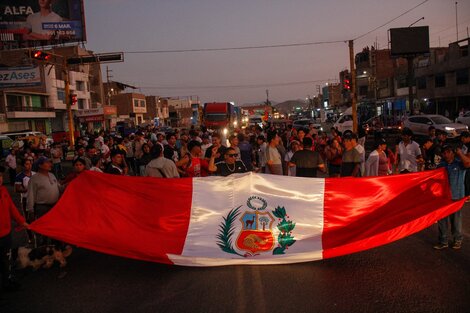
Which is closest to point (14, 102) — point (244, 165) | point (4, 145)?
point (4, 145)

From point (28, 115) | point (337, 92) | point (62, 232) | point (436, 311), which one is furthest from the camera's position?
point (337, 92)

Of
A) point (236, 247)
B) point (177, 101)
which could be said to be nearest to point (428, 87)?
point (236, 247)

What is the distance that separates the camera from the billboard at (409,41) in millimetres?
38219

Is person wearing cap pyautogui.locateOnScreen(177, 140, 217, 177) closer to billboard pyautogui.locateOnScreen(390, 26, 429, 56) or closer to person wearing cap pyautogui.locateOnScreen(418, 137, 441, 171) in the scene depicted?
person wearing cap pyautogui.locateOnScreen(418, 137, 441, 171)

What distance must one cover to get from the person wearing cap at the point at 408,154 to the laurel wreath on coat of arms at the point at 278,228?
442 cm

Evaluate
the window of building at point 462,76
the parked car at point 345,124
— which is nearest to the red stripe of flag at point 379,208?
the parked car at point 345,124

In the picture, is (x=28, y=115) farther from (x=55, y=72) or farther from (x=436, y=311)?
(x=436, y=311)

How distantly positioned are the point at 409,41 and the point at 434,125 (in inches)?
713

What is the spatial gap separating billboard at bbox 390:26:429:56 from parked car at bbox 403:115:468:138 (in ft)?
49.2

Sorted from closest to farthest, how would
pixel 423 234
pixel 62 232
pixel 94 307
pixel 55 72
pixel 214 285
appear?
pixel 94 307, pixel 214 285, pixel 62 232, pixel 423 234, pixel 55 72

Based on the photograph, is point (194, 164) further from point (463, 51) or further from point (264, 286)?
point (463, 51)

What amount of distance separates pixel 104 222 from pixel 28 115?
42.5 metres

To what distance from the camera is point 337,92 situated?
106000 millimetres

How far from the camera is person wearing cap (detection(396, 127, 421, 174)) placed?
8.71 metres
